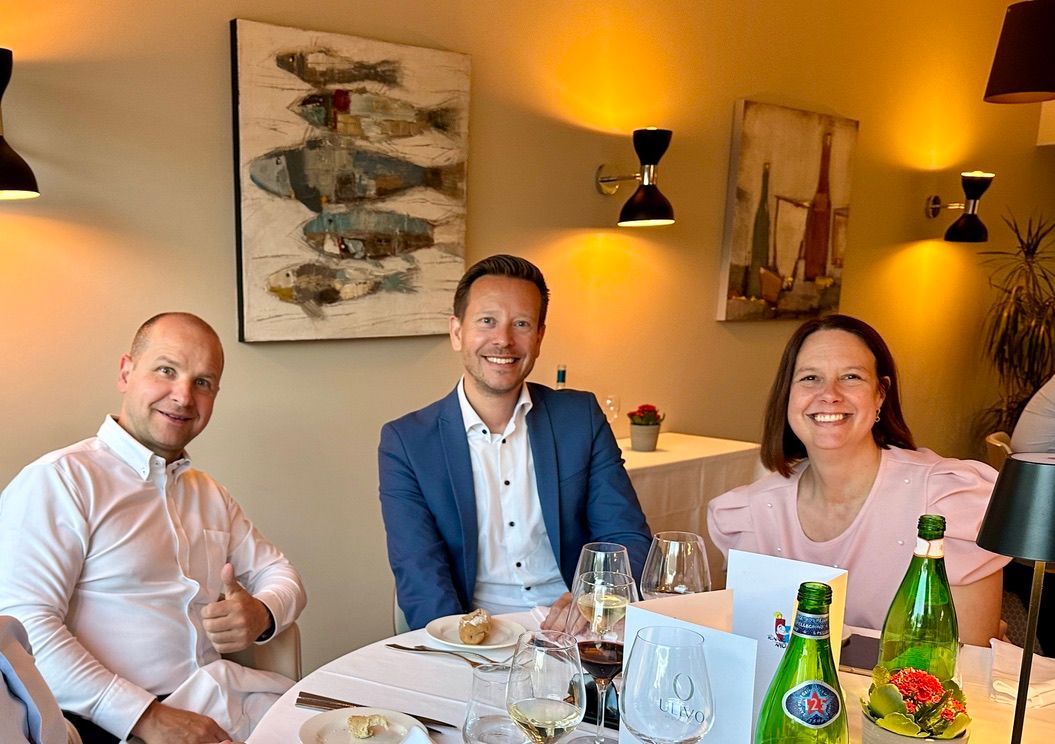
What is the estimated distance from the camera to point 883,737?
1.15m

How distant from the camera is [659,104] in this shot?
413 centimetres

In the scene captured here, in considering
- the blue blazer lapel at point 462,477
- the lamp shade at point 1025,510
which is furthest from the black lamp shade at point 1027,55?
the lamp shade at point 1025,510

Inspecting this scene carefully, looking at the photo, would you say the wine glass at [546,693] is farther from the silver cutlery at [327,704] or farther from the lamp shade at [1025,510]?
the lamp shade at [1025,510]

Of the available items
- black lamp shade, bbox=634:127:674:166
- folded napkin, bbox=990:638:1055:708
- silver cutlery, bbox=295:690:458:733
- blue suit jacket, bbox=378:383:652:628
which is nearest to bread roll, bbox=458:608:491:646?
silver cutlery, bbox=295:690:458:733

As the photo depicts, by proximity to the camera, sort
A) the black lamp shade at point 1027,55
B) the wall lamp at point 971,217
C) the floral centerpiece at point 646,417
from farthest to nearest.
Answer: the wall lamp at point 971,217 → the floral centerpiece at point 646,417 → the black lamp shade at point 1027,55

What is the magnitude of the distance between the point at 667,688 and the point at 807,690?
18 cm

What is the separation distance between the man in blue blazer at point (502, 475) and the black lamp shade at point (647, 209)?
1.39 m

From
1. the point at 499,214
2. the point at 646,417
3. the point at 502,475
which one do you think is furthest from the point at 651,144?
the point at 502,475

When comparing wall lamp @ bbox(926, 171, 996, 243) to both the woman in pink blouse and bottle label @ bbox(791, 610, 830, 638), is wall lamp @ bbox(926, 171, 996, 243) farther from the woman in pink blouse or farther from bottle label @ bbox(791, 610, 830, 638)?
bottle label @ bbox(791, 610, 830, 638)

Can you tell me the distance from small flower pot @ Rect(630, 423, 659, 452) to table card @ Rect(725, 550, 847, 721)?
256 centimetres

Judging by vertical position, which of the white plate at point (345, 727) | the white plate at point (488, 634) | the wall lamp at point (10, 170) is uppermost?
the wall lamp at point (10, 170)

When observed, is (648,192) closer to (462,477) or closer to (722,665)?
(462,477)

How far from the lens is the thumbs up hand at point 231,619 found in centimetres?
188

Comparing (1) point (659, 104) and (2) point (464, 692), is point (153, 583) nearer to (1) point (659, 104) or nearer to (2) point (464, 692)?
(2) point (464, 692)
